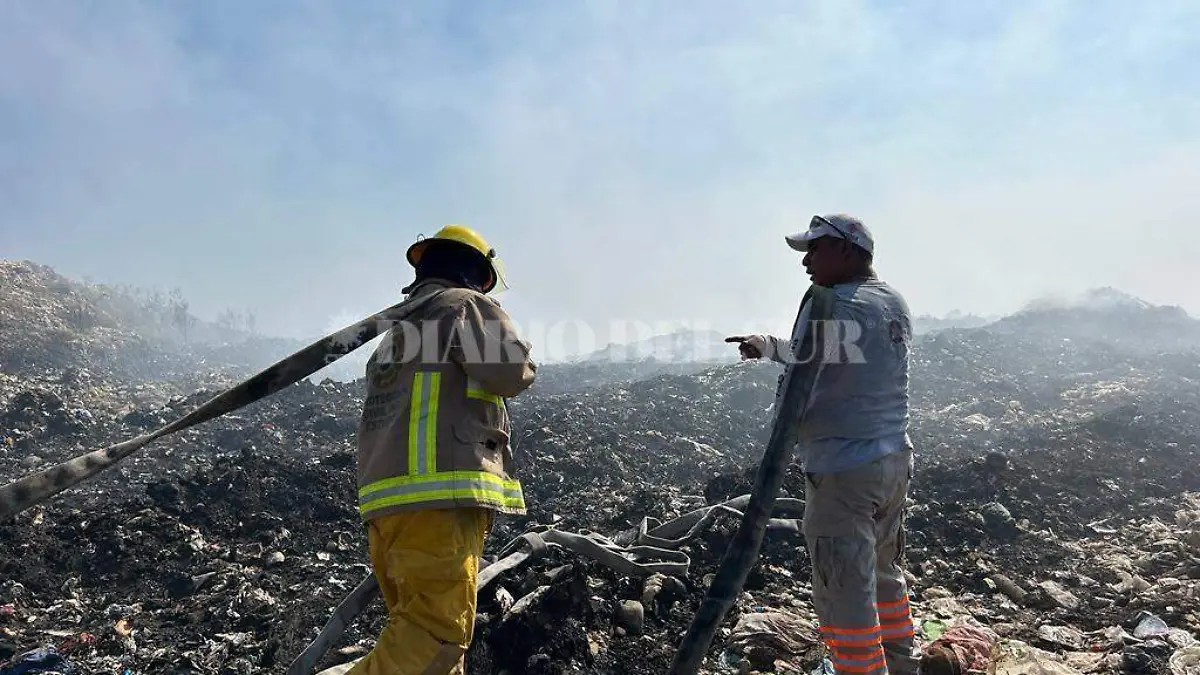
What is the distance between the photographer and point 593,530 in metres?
5.91

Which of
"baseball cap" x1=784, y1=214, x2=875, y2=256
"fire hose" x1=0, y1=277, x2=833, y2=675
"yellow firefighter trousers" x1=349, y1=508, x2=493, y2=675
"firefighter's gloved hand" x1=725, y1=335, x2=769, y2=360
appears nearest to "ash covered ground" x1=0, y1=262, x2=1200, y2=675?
"fire hose" x1=0, y1=277, x2=833, y2=675

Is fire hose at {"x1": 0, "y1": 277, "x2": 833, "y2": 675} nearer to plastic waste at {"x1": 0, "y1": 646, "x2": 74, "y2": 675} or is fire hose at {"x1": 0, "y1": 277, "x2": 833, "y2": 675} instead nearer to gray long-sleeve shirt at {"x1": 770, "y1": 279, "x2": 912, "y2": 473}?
gray long-sleeve shirt at {"x1": 770, "y1": 279, "x2": 912, "y2": 473}

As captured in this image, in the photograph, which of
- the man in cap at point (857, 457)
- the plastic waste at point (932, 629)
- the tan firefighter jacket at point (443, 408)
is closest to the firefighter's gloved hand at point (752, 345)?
the man in cap at point (857, 457)

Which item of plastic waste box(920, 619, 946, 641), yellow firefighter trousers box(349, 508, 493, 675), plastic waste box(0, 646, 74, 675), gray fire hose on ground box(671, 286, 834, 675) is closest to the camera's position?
yellow firefighter trousers box(349, 508, 493, 675)

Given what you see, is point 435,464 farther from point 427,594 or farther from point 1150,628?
point 1150,628

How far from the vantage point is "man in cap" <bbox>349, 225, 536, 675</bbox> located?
187cm

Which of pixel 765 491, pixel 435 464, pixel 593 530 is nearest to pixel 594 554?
pixel 765 491

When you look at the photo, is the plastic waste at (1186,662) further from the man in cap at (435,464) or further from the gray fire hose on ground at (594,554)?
the man in cap at (435,464)

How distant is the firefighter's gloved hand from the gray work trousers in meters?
0.48

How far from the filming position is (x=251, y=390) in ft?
6.50

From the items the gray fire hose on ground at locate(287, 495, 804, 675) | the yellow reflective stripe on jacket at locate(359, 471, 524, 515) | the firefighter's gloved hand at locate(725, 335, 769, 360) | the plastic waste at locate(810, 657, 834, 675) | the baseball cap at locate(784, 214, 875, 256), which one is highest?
the baseball cap at locate(784, 214, 875, 256)

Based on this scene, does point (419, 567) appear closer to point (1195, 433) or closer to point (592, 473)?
point (592, 473)

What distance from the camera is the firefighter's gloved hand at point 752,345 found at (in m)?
2.46

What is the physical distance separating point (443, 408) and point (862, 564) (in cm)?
143
